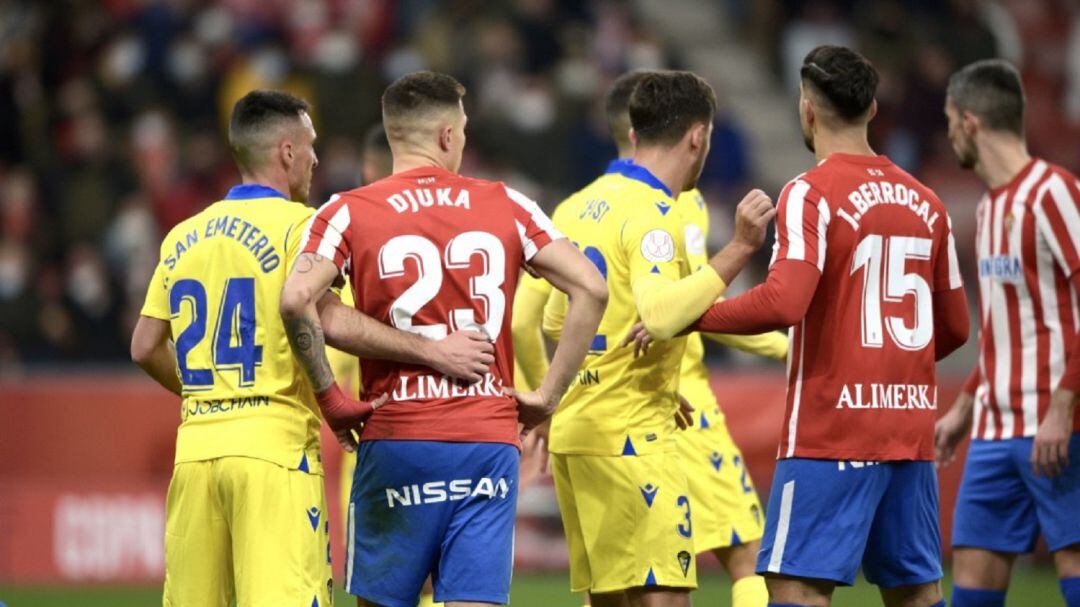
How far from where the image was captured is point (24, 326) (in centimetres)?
1444

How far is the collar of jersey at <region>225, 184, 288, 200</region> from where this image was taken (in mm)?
6289

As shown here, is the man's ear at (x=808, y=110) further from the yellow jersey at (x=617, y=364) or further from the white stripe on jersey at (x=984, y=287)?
the white stripe on jersey at (x=984, y=287)

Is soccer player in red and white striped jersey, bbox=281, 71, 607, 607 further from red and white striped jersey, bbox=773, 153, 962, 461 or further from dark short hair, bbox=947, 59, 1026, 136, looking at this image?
dark short hair, bbox=947, 59, 1026, 136

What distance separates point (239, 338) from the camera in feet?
20.0

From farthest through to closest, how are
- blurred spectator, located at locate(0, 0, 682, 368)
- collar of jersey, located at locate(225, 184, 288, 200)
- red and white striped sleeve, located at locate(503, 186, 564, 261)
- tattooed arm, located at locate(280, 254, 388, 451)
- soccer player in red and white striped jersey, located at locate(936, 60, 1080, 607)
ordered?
blurred spectator, located at locate(0, 0, 682, 368) < soccer player in red and white striped jersey, located at locate(936, 60, 1080, 607) < collar of jersey, located at locate(225, 184, 288, 200) < red and white striped sleeve, located at locate(503, 186, 564, 261) < tattooed arm, located at locate(280, 254, 388, 451)

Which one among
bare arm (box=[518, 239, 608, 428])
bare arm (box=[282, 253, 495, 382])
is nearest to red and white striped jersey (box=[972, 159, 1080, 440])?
bare arm (box=[518, 239, 608, 428])

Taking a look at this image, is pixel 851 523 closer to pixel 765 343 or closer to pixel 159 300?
pixel 765 343

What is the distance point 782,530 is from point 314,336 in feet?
6.04

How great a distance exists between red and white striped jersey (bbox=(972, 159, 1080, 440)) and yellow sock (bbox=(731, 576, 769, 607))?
1235 mm

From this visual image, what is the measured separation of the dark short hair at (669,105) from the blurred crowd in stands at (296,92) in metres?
A: 8.53

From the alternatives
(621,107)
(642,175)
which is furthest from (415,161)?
(621,107)

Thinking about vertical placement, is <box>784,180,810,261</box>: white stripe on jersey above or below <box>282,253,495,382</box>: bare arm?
above

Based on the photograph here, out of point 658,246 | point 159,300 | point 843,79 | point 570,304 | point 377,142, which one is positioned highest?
point 377,142

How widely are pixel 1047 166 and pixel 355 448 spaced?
11.3 feet
